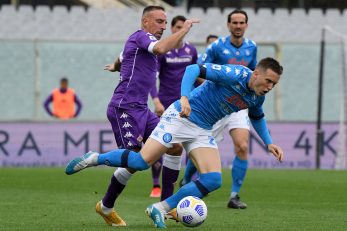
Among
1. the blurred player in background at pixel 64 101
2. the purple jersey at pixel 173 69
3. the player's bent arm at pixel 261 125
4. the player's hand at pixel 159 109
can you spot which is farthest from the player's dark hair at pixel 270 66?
the blurred player in background at pixel 64 101

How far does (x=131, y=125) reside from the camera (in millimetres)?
9664

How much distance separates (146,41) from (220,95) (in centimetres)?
96

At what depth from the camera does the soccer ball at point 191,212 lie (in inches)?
334

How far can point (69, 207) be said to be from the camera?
1097cm

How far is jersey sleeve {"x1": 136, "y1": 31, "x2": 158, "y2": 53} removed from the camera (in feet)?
30.5

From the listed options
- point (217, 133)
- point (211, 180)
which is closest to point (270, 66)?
point (211, 180)

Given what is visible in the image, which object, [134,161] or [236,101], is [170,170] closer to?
[134,161]

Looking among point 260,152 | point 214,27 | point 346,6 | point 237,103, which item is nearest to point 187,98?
point 237,103

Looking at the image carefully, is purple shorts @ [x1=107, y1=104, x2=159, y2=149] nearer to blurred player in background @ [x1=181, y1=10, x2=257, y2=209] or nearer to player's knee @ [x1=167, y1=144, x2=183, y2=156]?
player's knee @ [x1=167, y1=144, x2=183, y2=156]

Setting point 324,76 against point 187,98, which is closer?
point 187,98

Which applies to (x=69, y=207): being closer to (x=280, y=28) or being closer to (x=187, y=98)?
(x=187, y=98)

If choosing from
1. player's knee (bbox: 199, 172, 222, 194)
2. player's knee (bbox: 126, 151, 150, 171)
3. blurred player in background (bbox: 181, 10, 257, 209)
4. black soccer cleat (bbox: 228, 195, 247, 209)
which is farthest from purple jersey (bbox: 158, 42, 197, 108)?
player's knee (bbox: 199, 172, 222, 194)

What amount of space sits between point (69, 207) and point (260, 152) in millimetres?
9132

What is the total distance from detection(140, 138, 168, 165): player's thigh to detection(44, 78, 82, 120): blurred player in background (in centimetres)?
1169
